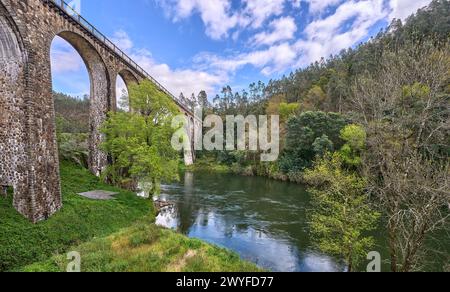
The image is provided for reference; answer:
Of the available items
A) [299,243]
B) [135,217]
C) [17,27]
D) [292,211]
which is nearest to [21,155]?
[17,27]

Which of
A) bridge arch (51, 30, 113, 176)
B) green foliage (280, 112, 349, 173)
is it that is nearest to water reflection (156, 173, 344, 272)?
bridge arch (51, 30, 113, 176)

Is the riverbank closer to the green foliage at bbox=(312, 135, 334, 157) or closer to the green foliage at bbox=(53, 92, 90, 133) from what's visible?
the green foliage at bbox=(312, 135, 334, 157)

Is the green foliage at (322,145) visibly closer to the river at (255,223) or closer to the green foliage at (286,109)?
the river at (255,223)

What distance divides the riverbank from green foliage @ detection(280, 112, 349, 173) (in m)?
28.1

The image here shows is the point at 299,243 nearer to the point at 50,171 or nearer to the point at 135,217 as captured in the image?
the point at 135,217

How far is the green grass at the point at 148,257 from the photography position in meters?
8.41

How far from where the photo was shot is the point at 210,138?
62.2 m

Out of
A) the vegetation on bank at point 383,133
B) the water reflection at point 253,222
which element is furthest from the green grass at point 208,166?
the water reflection at point 253,222

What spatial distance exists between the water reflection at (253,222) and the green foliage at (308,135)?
8.14 metres

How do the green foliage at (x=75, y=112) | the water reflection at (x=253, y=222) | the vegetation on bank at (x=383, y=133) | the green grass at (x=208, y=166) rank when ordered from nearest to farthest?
the vegetation on bank at (x=383, y=133)
the water reflection at (x=253, y=222)
the green grass at (x=208, y=166)
the green foliage at (x=75, y=112)

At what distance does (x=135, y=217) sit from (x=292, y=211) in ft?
40.4

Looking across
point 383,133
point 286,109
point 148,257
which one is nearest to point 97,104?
point 148,257

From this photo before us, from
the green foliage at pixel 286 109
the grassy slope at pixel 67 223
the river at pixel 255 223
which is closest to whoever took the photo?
the grassy slope at pixel 67 223

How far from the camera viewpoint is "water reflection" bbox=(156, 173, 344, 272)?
13078 mm
